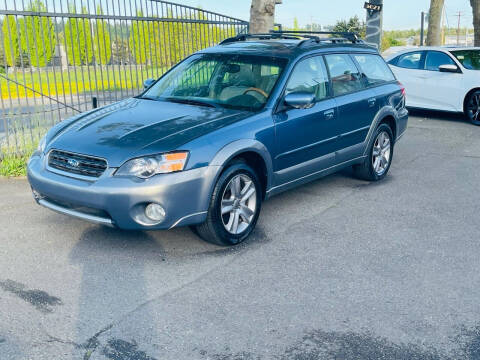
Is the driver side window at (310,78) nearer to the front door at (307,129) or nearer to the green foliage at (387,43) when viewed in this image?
the front door at (307,129)

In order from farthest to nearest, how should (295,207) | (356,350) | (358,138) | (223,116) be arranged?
(358,138), (295,207), (223,116), (356,350)

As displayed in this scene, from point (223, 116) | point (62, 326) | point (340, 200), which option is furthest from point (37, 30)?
point (62, 326)

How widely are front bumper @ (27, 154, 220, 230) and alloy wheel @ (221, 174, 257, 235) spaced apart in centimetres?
31

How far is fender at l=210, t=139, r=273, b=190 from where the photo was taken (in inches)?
193

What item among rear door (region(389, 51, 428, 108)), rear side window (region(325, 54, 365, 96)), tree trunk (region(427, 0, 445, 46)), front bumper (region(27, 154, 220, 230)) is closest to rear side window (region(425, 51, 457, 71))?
rear door (region(389, 51, 428, 108))

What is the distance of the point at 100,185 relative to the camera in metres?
4.64

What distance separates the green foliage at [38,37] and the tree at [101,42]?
2.60ft

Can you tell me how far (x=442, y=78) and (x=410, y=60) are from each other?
0.90 meters

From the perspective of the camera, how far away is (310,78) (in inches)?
244

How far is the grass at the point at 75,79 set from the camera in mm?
8336

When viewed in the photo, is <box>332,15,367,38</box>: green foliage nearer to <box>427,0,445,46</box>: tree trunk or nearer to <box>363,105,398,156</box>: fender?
<box>427,0,445,46</box>: tree trunk

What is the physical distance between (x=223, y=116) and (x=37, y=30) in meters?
4.15

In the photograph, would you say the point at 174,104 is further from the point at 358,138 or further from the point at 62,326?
the point at 62,326

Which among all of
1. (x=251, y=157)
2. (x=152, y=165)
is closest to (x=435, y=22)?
(x=251, y=157)
